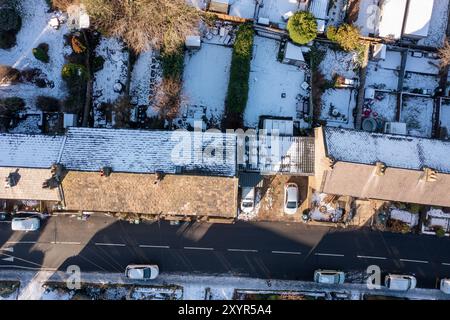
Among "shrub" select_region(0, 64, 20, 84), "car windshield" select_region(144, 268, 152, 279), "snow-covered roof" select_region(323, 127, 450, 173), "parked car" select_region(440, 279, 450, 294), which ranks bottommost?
"car windshield" select_region(144, 268, 152, 279)

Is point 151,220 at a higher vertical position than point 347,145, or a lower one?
lower

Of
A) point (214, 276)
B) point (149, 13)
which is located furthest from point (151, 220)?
point (149, 13)

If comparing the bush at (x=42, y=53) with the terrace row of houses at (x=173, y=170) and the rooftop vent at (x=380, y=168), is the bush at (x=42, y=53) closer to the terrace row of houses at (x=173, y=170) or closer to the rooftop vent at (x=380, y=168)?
the terrace row of houses at (x=173, y=170)

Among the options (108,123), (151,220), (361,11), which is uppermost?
(361,11)

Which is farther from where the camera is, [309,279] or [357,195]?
[309,279]

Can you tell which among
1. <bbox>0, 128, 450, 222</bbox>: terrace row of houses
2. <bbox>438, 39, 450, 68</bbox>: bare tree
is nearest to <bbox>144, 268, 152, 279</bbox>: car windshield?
<bbox>0, 128, 450, 222</bbox>: terrace row of houses

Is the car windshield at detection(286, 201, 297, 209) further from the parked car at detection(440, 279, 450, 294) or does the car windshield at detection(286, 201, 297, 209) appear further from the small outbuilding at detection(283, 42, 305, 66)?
the parked car at detection(440, 279, 450, 294)

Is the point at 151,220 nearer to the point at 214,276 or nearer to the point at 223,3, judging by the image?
the point at 214,276

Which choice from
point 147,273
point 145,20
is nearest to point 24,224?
point 147,273
